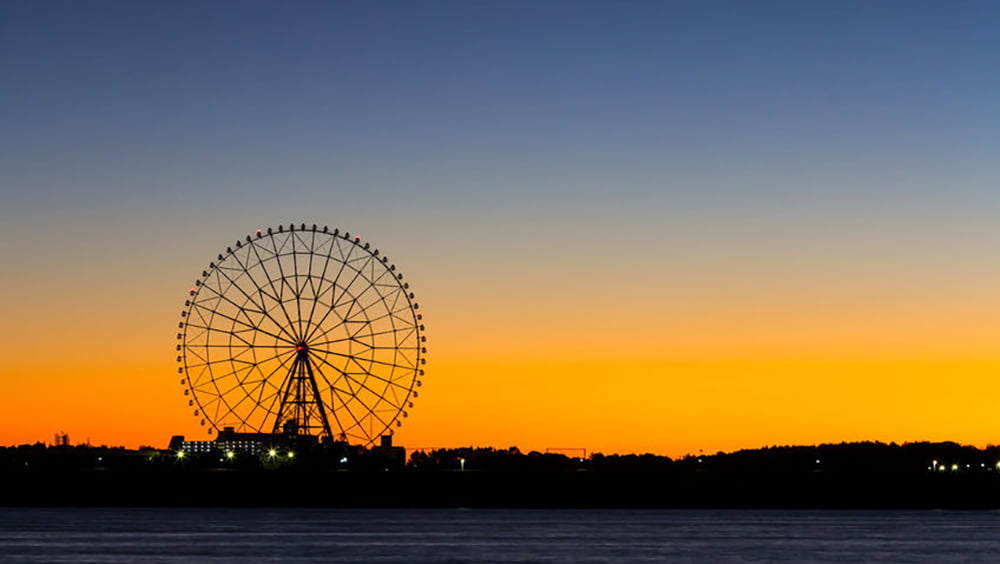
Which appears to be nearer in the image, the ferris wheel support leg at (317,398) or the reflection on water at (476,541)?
the reflection on water at (476,541)

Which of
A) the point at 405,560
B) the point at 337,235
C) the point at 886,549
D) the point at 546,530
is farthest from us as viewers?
the point at 337,235

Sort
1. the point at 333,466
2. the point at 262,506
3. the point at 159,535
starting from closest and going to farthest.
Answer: the point at 159,535 → the point at 333,466 → the point at 262,506

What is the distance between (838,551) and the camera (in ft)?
290

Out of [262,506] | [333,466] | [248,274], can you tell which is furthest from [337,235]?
[262,506]

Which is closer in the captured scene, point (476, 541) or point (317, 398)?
point (476, 541)

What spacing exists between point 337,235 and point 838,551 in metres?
68.8

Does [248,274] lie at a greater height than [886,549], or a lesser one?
greater

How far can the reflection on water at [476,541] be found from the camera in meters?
80.4

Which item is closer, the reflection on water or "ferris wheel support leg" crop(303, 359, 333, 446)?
the reflection on water

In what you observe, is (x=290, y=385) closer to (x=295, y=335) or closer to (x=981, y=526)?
(x=295, y=335)

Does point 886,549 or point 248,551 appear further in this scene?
point 886,549

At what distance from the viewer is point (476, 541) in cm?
9719

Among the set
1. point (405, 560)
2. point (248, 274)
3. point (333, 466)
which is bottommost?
point (405, 560)

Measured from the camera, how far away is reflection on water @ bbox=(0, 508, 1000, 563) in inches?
3164
